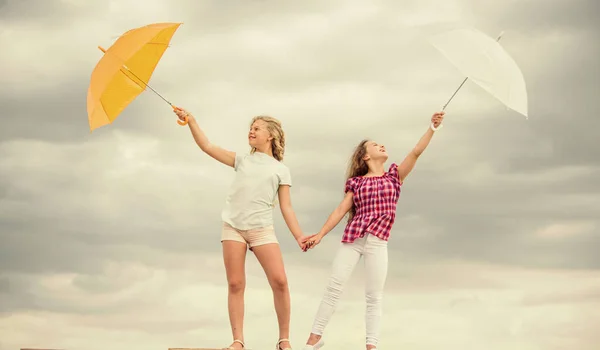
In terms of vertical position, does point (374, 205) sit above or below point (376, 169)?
below

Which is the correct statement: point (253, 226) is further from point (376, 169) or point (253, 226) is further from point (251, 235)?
point (376, 169)

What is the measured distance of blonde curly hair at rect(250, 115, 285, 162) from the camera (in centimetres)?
1010

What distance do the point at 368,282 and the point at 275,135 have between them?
7.29 ft

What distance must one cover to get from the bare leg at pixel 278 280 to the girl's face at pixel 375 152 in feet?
6.28

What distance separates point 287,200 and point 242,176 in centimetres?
65

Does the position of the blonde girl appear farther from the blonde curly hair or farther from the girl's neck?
the girl's neck

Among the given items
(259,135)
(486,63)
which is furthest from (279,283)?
(486,63)

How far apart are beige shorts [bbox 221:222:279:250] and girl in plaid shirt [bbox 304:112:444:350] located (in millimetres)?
719

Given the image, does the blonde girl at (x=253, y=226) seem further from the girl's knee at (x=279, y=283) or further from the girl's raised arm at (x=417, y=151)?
the girl's raised arm at (x=417, y=151)

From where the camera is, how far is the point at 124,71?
32.8 feet

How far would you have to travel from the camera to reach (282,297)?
9648 millimetres

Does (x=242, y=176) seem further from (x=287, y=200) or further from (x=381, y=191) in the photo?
(x=381, y=191)

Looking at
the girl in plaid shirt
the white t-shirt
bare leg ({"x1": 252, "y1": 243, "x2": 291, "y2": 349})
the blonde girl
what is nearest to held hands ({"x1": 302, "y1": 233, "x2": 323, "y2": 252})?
the girl in plaid shirt

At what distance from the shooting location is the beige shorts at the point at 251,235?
31.3ft
